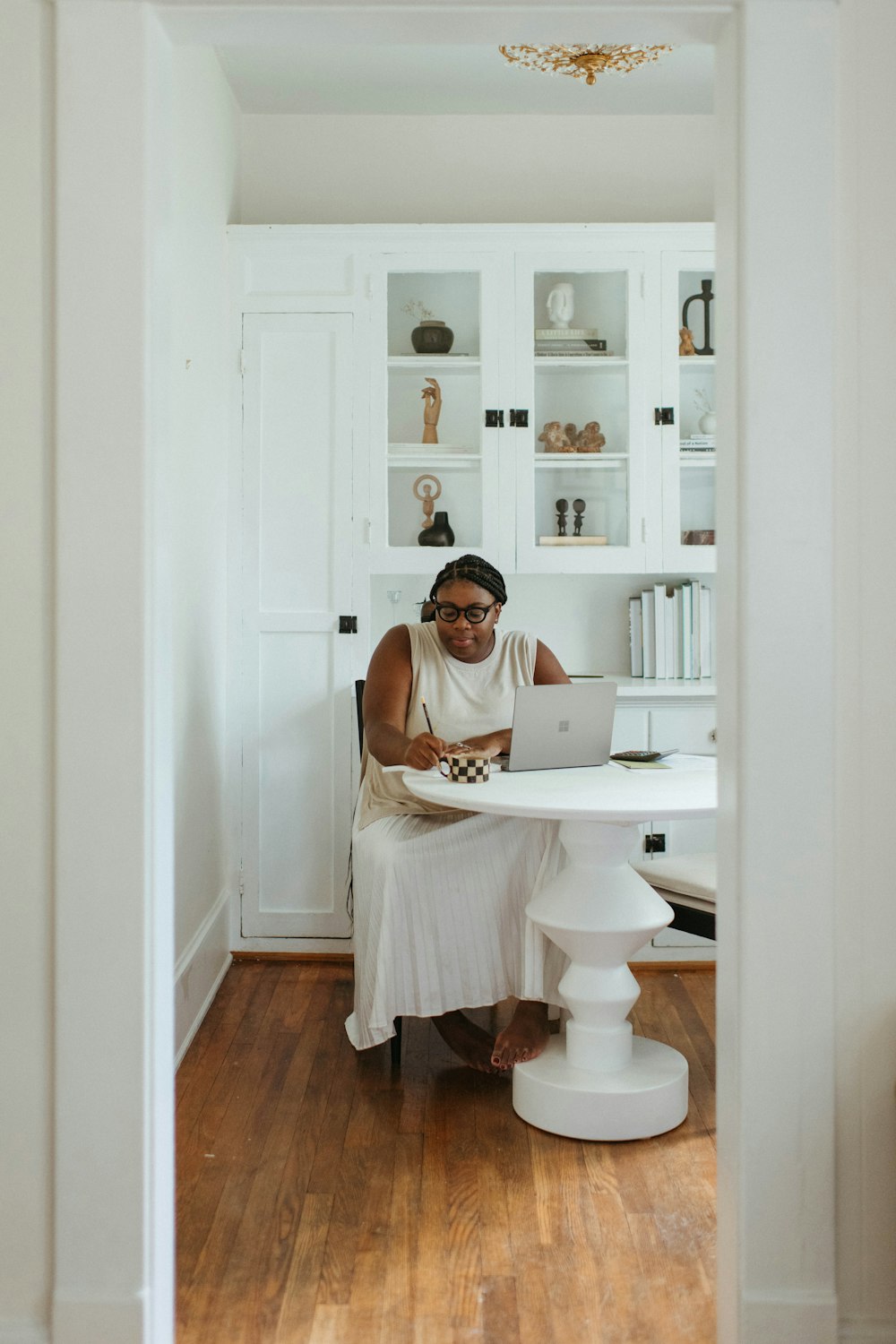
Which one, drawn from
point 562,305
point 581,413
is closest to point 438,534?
point 581,413

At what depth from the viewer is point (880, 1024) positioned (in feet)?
4.92

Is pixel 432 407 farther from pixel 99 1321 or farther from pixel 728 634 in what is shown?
pixel 99 1321

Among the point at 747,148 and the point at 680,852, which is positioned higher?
the point at 747,148

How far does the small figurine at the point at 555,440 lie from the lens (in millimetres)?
3438

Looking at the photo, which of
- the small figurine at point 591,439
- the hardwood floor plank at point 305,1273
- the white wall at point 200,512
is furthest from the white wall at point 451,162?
the hardwood floor plank at point 305,1273

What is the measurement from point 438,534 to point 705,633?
93cm

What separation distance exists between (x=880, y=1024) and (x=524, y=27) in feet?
4.88

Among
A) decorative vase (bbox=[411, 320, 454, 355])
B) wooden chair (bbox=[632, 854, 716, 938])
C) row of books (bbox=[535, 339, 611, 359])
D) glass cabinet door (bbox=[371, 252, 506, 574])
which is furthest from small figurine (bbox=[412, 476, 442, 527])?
wooden chair (bbox=[632, 854, 716, 938])

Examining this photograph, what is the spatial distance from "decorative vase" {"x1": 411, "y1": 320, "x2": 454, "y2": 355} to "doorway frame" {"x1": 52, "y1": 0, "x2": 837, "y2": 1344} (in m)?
1.93

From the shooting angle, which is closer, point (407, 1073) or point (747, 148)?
point (747, 148)

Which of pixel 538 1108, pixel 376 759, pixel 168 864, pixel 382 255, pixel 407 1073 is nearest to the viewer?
pixel 168 864

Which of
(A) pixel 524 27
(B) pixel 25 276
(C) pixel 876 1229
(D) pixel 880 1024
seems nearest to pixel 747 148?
(A) pixel 524 27

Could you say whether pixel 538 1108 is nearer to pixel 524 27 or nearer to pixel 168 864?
pixel 168 864

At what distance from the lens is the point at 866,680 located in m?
1.49
